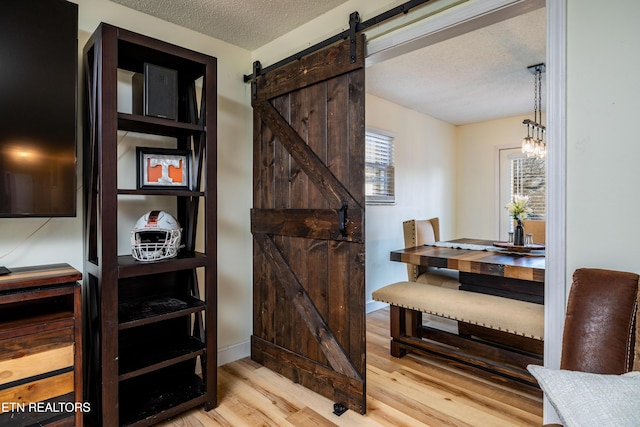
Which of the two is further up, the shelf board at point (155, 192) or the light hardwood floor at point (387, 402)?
the shelf board at point (155, 192)

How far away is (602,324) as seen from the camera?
1113 mm

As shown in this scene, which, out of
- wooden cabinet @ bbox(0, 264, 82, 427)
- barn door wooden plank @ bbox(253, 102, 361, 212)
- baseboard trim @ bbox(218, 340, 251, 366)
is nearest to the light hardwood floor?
baseboard trim @ bbox(218, 340, 251, 366)

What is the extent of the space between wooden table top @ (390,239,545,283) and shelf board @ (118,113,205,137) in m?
1.88

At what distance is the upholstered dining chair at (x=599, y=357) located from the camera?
0.85m

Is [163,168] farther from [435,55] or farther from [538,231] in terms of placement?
[538,231]

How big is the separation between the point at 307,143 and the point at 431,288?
4.96 feet

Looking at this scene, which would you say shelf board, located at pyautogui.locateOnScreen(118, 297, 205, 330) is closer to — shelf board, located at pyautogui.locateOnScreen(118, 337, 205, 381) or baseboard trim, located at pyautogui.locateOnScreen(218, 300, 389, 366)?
shelf board, located at pyautogui.locateOnScreen(118, 337, 205, 381)

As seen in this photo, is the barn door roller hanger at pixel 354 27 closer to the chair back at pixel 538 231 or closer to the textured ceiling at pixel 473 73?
the textured ceiling at pixel 473 73

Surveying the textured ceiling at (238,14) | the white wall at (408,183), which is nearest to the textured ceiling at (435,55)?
the textured ceiling at (238,14)

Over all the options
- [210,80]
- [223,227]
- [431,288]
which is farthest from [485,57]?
[223,227]

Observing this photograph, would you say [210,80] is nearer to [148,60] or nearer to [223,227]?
[148,60]

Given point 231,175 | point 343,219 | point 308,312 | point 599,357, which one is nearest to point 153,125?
point 231,175

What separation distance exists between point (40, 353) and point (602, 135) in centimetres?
243

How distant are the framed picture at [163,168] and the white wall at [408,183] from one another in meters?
2.29
